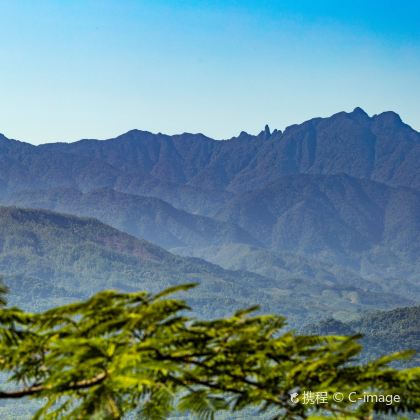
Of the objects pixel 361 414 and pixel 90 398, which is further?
pixel 361 414

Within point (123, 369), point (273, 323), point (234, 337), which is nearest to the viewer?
point (123, 369)

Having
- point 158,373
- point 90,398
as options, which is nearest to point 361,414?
point 158,373

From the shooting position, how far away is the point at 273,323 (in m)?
9.54

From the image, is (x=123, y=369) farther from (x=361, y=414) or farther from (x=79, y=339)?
(x=361, y=414)

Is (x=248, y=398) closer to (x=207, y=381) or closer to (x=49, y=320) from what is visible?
(x=207, y=381)

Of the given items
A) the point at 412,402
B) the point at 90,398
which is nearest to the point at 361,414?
the point at 412,402

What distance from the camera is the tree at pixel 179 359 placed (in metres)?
8.00

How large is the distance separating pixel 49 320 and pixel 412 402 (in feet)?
13.3

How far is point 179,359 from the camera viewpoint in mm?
8648

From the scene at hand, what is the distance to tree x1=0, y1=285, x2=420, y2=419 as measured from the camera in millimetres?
8000

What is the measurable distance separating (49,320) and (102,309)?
2.02 feet

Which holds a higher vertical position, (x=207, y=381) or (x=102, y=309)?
(x=102, y=309)

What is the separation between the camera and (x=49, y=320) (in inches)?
337

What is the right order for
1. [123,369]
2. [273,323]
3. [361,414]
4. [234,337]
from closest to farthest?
[123,369]
[361,414]
[234,337]
[273,323]
